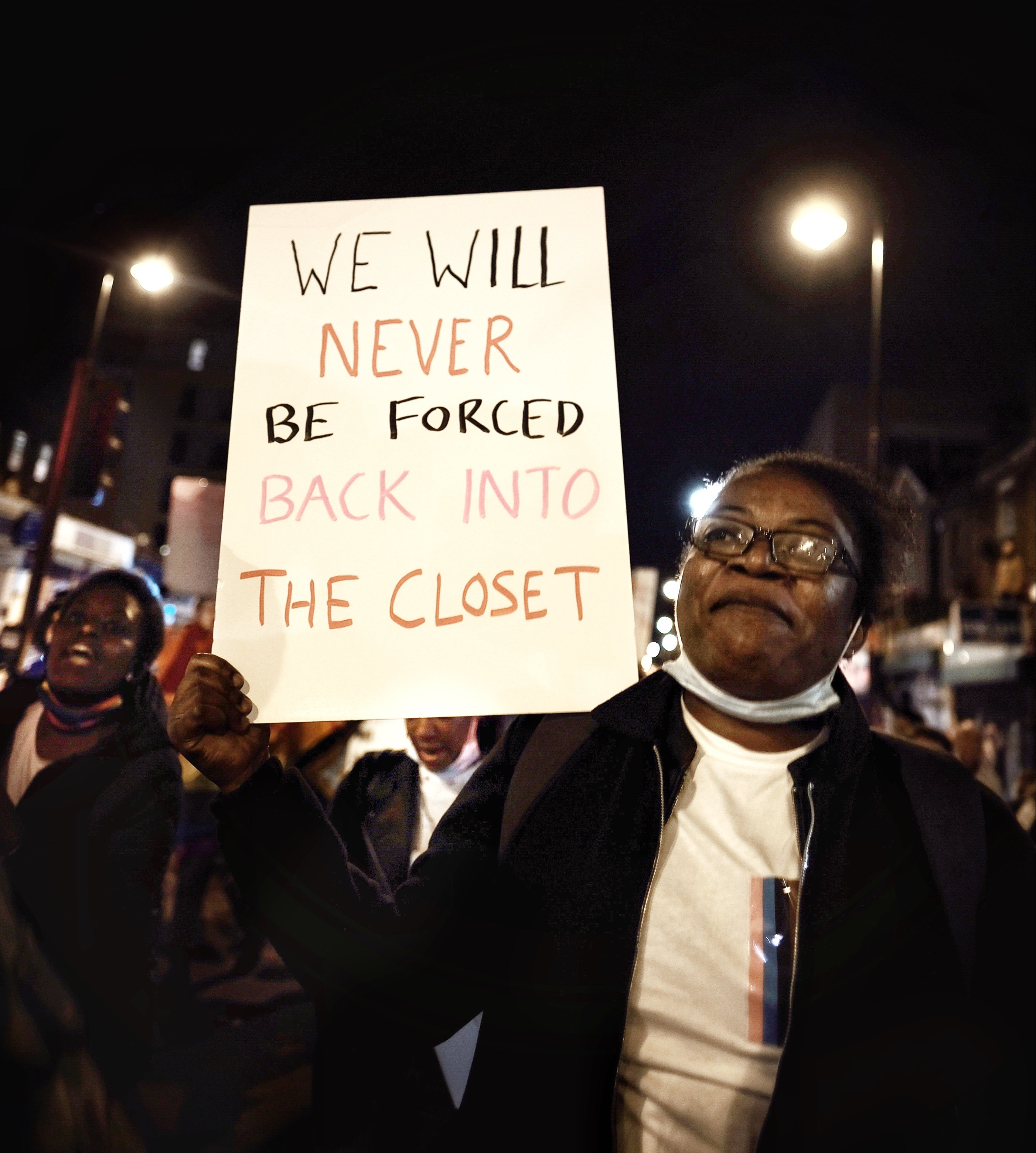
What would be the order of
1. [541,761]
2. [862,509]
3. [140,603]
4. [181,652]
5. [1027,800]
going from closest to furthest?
[541,761] < [862,509] < [140,603] < [181,652] < [1027,800]

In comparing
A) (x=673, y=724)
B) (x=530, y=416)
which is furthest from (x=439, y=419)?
(x=673, y=724)

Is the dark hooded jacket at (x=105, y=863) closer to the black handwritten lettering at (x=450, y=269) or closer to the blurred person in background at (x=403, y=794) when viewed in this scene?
the blurred person in background at (x=403, y=794)

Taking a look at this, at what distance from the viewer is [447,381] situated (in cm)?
171

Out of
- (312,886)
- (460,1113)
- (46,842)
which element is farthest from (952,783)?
(46,842)

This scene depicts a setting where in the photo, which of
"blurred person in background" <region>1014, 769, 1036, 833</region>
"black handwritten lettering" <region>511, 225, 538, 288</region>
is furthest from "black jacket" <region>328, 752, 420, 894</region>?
"blurred person in background" <region>1014, 769, 1036, 833</region>

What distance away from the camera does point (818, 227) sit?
676 cm

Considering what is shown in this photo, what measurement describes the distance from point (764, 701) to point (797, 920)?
16.3 inches

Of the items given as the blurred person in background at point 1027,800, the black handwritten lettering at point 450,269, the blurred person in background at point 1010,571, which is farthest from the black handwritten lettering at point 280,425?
the blurred person in background at point 1010,571

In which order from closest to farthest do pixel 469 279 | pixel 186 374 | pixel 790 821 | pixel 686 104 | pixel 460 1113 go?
1. pixel 460 1113
2. pixel 790 821
3. pixel 469 279
4. pixel 686 104
5. pixel 186 374

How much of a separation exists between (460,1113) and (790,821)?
2.72 ft

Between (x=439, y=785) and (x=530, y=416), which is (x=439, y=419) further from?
(x=439, y=785)

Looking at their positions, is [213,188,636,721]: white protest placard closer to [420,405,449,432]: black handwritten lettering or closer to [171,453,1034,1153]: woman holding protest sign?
[420,405,449,432]: black handwritten lettering

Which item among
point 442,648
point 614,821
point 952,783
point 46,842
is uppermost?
point 442,648

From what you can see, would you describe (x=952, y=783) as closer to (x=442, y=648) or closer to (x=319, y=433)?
(x=442, y=648)
